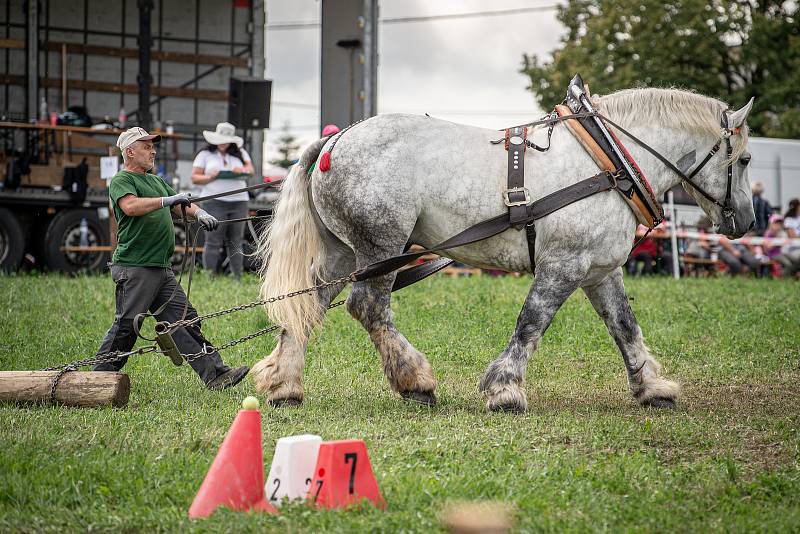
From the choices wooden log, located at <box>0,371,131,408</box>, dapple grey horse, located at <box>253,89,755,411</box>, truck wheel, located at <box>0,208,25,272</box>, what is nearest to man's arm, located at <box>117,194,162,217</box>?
dapple grey horse, located at <box>253,89,755,411</box>

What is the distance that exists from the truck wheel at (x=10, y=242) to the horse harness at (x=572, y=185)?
9600 mm

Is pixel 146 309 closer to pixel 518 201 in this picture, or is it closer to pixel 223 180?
pixel 518 201

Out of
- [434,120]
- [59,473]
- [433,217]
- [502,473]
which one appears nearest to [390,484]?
[502,473]

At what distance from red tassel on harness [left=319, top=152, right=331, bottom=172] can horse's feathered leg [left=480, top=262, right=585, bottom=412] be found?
149 cm

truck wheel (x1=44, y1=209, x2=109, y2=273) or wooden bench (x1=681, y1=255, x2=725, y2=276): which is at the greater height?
truck wheel (x1=44, y1=209, x2=109, y2=273)

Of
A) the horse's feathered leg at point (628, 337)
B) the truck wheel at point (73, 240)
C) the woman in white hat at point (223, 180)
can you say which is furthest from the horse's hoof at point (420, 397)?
the truck wheel at point (73, 240)

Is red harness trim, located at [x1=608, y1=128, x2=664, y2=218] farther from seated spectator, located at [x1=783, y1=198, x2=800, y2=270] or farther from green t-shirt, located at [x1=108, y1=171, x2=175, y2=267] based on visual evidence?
seated spectator, located at [x1=783, y1=198, x2=800, y2=270]

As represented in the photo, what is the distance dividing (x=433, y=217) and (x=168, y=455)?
93.2 inches

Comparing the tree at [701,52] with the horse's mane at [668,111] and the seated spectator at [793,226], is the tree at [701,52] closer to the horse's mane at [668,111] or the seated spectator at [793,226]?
the seated spectator at [793,226]

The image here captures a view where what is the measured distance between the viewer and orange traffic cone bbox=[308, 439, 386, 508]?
4242 mm

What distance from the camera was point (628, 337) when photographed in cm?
705

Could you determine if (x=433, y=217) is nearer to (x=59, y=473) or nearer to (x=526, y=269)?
(x=526, y=269)

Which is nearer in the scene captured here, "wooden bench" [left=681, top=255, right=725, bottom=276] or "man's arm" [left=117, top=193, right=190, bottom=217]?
"man's arm" [left=117, top=193, right=190, bottom=217]

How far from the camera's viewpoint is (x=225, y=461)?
4246mm
